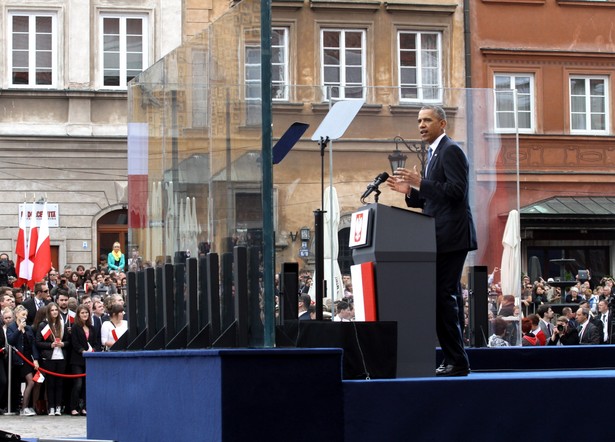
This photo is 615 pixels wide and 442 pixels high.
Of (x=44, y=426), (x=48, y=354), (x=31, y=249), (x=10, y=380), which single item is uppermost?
(x=31, y=249)

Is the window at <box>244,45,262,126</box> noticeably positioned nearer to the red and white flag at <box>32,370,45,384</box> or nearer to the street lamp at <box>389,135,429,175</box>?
the street lamp at <box>389,135,429,175</box>

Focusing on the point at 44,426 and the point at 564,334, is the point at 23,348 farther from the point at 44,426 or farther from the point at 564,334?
the point at 564,334

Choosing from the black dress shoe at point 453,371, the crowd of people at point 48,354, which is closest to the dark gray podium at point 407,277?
the black dress shoe at point 453,371

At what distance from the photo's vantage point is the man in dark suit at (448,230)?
382 inches

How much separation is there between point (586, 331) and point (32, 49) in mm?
19083

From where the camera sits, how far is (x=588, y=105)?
4025cm

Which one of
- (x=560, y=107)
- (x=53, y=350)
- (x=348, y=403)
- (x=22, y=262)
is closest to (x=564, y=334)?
(x=53, y=350)

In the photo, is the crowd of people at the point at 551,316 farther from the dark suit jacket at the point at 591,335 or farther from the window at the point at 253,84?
the window at the point at 253,84

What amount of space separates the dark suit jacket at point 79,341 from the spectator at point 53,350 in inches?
6.6

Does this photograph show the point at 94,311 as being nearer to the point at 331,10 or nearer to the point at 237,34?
the point at 237,34

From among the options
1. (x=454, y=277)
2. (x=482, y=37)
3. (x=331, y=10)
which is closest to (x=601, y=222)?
(x=482, y=37)

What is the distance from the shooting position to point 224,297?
9250mm

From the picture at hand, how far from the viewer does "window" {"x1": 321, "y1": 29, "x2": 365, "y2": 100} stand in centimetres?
3828

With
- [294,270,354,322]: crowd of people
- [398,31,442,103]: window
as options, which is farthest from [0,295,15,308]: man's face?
[398,31,442,103]: window
